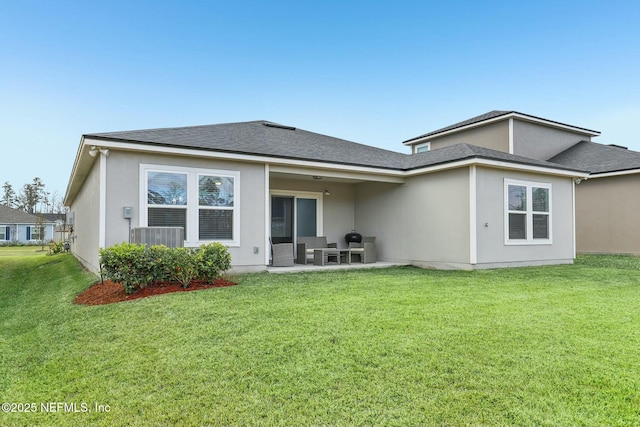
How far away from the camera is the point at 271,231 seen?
37.8 feet

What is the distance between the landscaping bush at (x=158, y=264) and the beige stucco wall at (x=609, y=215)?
13.8 metres

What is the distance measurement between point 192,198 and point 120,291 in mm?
2400

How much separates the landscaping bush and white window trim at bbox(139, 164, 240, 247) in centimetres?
86

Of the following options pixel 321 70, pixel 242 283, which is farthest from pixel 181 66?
pixel 242 283

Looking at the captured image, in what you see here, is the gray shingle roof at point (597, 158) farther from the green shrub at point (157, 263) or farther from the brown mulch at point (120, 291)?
the green shrub at point (157, 263)

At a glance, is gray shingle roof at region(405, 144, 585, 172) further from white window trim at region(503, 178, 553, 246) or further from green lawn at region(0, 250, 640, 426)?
green lawn at region(0, 250, 640, 426)

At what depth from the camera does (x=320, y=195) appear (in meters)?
12.2

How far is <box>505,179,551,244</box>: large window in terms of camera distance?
9.93m

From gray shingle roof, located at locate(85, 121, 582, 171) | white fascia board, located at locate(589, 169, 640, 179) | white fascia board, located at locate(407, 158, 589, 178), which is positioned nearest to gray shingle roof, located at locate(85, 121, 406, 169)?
gray shingle roof, located at locate(85, 121, 582, 171)

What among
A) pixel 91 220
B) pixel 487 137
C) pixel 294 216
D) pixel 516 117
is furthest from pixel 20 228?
pixel 516 117

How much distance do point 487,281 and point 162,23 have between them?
13.9m

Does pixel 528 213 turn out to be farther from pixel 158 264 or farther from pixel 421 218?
pixel 158 264

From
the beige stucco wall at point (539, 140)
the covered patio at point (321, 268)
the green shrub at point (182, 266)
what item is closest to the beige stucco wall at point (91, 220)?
the green shrub at point (182, 266)

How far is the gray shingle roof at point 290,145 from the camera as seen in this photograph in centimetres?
824
